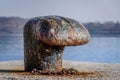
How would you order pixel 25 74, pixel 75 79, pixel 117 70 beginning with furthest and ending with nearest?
pixel 117 70, pixel 25 74, pixel 75 79

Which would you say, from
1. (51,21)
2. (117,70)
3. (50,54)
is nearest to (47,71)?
(50,54)

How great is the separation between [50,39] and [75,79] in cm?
146

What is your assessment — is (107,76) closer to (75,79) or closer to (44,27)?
(75,79)

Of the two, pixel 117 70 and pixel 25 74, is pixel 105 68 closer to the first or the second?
pixel 117 70

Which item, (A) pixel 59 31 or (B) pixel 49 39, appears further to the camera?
(A) pixel 59 31

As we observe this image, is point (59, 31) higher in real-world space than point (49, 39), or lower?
higher

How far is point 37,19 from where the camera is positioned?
1561 cm

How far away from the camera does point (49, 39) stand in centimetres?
1484

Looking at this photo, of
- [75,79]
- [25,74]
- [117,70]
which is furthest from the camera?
[117,70]

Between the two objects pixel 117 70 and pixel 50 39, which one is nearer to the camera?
pixel 50 39

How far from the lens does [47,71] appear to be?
15453 millimetres

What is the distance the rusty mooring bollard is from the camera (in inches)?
589

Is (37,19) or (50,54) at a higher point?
(37,19)

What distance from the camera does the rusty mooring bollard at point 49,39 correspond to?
14969 millimetres
